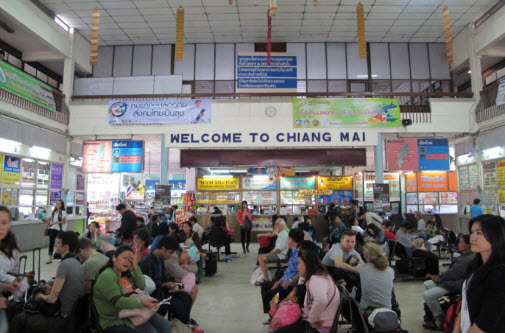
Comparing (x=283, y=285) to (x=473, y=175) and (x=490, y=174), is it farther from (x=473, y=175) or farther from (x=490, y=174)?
(x=473, y=175)

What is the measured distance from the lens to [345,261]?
4.36 metres

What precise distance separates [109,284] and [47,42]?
403 inches

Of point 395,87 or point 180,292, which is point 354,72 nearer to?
point 395,87

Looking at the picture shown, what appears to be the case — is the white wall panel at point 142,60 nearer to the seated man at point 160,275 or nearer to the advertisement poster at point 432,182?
the seated man at point 160,275

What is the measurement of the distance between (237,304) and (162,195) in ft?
19.8

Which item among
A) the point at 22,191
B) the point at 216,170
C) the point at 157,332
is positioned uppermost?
the point at 216,170

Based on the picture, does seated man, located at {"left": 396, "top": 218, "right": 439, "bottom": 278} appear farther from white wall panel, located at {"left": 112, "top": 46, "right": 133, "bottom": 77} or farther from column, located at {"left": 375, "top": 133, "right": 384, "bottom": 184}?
white wall panel, located at {"left": 112, "top": 46, "right": 133, "bottom": 77}

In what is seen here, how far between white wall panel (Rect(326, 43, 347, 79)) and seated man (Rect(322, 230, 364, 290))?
915cm

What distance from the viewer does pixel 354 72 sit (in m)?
12.3

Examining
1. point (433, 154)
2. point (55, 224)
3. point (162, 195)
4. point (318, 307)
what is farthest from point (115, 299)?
point (433, 154)

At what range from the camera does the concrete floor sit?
4.25 metres

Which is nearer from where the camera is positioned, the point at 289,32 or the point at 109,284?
the point at 109,284

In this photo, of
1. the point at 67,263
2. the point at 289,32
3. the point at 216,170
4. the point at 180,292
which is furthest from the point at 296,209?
the point at 67,263

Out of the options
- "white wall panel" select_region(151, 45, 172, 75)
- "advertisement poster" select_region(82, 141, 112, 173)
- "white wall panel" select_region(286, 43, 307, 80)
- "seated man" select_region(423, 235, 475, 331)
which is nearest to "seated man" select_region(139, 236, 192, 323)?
"seated man" select_region(423, 235, 475, 331)
